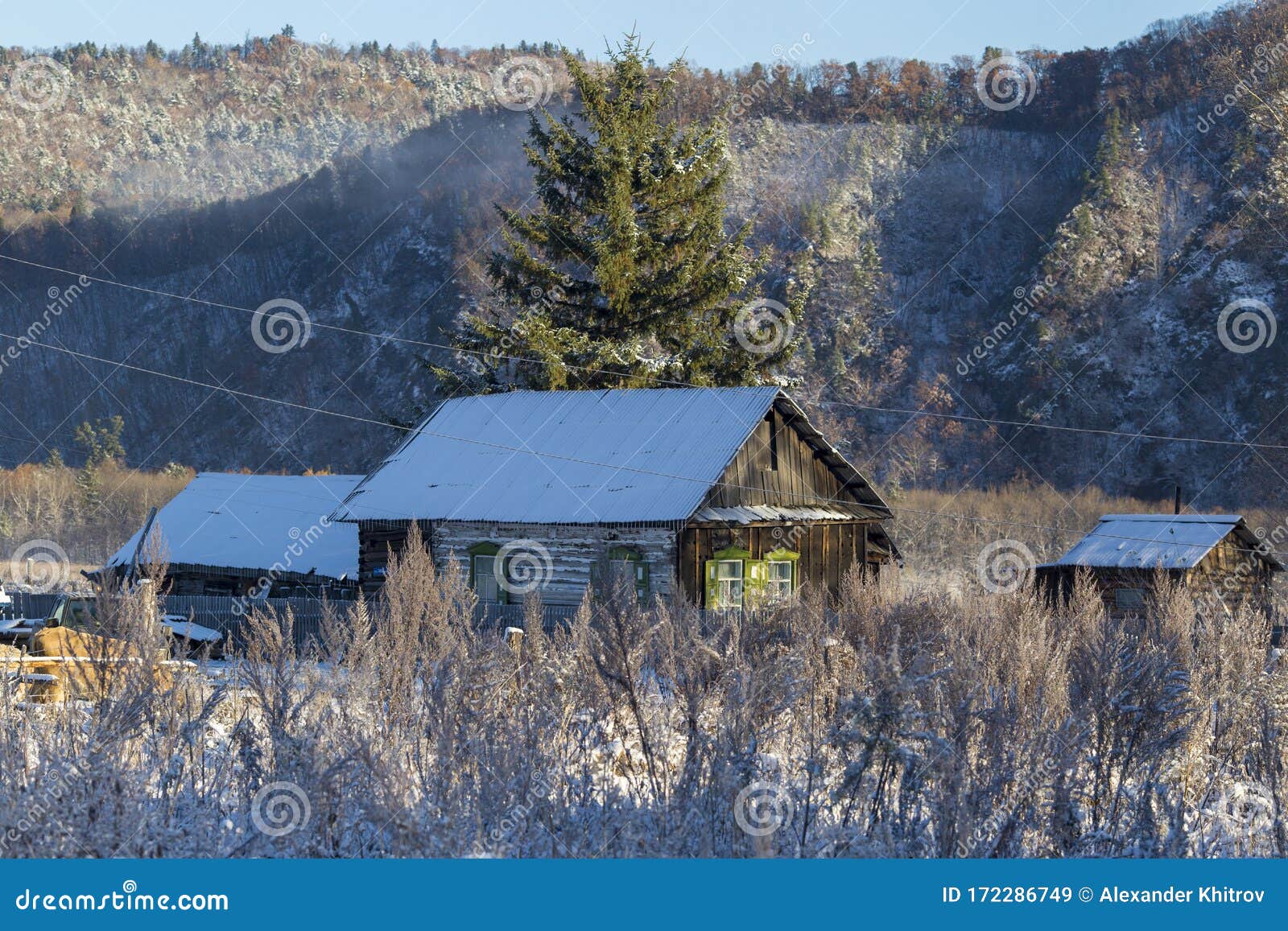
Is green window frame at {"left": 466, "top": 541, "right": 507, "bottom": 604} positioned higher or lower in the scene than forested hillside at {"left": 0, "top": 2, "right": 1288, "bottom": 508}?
lower

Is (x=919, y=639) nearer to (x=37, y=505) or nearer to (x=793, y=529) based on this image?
(x=793, y=529)

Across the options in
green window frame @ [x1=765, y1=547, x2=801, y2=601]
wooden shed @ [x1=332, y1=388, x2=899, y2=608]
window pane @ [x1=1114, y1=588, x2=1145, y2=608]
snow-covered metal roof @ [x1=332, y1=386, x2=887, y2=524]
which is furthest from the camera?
window pane @ [x1=1114, y1=588, x2=1145, y2=608]

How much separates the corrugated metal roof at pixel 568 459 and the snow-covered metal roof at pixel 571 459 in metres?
0.03

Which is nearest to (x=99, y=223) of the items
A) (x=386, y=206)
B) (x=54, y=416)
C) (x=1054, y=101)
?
(x=386, y=206)

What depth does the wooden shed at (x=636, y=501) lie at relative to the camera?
24.8 metres

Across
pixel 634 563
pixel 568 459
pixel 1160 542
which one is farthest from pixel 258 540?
pixel 1160 542

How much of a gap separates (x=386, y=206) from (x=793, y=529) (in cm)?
12036

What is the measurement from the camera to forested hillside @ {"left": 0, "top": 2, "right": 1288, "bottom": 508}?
298 feet

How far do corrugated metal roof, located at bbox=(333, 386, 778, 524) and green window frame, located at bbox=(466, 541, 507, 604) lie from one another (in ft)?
2.64

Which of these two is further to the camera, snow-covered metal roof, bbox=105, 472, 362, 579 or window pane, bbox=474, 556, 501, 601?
snow-covered metal roof, bbox=105, 472, 362, 579

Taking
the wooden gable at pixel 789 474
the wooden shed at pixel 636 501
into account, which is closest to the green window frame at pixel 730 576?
the wooden shed at pixel 636 501

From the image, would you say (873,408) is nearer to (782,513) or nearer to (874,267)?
(874,267)

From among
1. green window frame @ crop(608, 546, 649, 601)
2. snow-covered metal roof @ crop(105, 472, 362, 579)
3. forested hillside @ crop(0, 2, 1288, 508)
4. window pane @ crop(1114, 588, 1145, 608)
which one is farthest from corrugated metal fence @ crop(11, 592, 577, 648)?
forested hillside @ crop(0, 2, 1288, 508)

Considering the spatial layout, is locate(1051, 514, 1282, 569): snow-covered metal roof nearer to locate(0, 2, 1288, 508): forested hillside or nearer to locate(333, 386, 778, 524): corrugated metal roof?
locate(333, 386, 778, 524): corrugated metal roof
